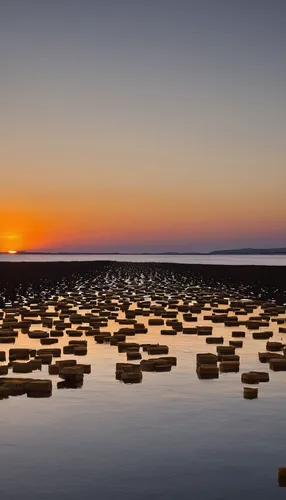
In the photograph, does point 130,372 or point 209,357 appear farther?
point 209,357

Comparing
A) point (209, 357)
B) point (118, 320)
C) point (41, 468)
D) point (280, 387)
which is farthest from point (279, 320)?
point (41, 468)

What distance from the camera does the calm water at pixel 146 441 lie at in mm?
8031

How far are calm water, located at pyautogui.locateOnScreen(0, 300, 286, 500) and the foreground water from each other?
0.01 metres

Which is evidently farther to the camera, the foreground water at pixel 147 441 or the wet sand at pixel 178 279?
the wet sand at pixel 178 279

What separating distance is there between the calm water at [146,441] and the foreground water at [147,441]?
0.01 meters

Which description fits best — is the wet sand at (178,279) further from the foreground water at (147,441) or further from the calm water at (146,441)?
the calm water at (146,441)

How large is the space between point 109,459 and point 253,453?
1.91 metres

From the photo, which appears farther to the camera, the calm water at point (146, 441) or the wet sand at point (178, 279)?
the wet sand at point (178, 279)

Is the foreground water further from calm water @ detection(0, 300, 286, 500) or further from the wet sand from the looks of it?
the wet sand

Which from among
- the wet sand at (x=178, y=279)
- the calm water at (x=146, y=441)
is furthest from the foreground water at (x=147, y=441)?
the wet sand at (x=178, y=279)

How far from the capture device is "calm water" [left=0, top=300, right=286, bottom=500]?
26.3ft

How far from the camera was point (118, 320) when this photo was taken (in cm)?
2614

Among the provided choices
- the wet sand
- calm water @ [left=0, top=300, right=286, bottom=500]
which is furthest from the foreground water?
the wet sand

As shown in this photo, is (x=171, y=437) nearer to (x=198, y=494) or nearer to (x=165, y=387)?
(x=198, y=494)
